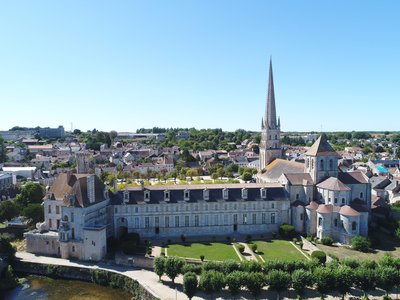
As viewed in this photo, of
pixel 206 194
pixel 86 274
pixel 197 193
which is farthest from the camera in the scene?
pixel 197 193

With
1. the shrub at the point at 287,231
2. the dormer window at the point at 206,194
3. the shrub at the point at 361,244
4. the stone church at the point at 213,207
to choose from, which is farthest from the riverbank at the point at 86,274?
the shrub at the point at 361,244

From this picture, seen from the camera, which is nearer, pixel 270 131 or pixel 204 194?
pixel 204 194

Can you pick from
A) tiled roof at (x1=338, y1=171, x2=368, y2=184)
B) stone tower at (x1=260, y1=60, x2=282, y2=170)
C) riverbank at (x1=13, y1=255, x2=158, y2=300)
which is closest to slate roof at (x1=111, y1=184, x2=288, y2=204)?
tiled roof at (x1=338, y1=171, x2=368, y2=184)

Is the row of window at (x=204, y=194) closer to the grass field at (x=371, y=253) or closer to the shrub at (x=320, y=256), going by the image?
the grass field at (x=371, y=253)

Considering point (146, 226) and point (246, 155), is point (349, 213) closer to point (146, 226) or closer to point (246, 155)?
point (146, 226)

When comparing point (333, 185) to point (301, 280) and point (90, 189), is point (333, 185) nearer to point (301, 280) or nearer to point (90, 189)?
point (301, 280)

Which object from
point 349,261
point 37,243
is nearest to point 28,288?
point 37,243

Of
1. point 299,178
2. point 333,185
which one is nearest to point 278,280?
point 333,185
